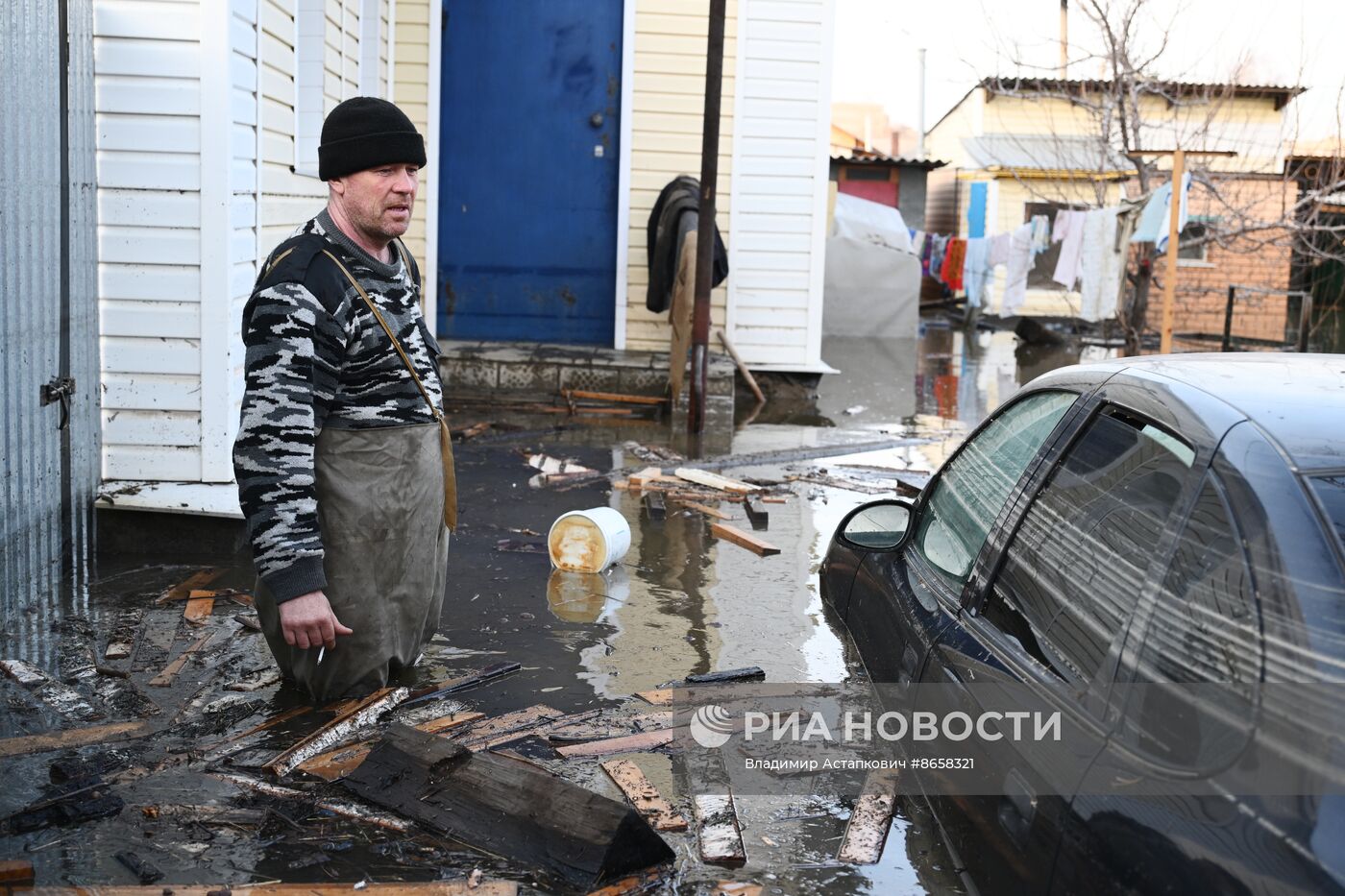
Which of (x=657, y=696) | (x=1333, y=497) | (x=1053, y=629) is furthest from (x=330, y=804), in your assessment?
(x=1333, y=497)

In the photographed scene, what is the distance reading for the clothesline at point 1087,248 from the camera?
15047 millimetres

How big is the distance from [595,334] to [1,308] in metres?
8.07

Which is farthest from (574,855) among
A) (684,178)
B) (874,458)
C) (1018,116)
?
(1018,116)

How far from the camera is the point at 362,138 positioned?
4.12 m

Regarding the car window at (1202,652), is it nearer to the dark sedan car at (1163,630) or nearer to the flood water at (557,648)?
the dark sedan car at (1163,630)

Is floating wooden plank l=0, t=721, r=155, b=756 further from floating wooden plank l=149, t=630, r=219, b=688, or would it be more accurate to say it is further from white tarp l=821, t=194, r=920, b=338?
white tarp l=821, t=194, r=920, b=338

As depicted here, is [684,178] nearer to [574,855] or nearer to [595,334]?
[595,334]

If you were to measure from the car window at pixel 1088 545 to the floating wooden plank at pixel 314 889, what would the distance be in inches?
53.9

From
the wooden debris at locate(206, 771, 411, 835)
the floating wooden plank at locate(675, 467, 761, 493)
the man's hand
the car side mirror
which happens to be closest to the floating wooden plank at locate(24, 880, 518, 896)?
the wooden debris at locate(206, 771, 411, 835)

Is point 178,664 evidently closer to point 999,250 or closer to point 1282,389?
point 1282,389

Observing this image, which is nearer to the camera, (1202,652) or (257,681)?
(1202,652)

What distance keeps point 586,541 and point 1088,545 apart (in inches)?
163

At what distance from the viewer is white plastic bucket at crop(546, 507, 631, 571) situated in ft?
21.7

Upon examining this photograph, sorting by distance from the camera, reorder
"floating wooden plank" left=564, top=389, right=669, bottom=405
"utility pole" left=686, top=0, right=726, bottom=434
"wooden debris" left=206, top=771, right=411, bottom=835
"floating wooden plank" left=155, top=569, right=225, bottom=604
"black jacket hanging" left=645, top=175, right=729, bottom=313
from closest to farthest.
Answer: "wooden debris" left=206, top=771, right=411, bottom=835
"floating wooden plank" left=155, top=569, right=225, bottom=604
"utility pole" left=686, top=0, right=726, bottom=434
"floating wooden plank" left=564, top=389, right=669, bottom=405
"black jacket hanging" left=645, top=175, right=729, bottom=313
